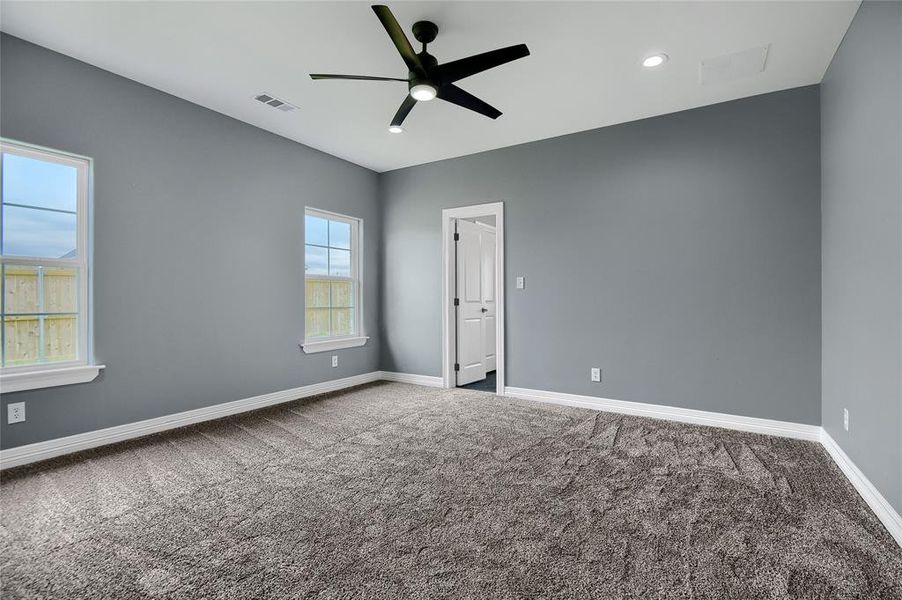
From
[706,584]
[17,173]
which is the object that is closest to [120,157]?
[17,173]

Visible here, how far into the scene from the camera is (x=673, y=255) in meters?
3.76

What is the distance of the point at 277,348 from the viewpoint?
14.1 ft

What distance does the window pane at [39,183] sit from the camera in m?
2.73

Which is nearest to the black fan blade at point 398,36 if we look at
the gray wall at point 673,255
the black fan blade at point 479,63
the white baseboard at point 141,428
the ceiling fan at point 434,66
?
the ceiling fan at point 434,66

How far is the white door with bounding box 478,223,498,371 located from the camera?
5.71 m

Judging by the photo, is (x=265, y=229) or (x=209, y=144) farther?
(x=265, y=229)

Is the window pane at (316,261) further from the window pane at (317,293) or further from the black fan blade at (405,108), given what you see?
the black fan blade at (405,108)

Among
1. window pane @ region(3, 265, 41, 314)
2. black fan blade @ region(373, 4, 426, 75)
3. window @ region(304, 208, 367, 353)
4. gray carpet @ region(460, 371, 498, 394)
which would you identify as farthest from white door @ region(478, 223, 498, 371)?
window pane @ region(3, 265, 41, 314)

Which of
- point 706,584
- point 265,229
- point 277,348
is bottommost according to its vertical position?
point 706,584

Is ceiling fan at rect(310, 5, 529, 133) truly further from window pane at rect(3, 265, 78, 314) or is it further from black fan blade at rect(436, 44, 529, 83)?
window pane at rect(3, 265, 78, 314)

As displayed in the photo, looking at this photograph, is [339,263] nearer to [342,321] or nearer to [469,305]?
[342,321]

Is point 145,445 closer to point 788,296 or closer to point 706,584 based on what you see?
point 706,584

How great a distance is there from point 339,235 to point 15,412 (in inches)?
125

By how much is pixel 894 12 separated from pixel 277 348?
478 centimetres
